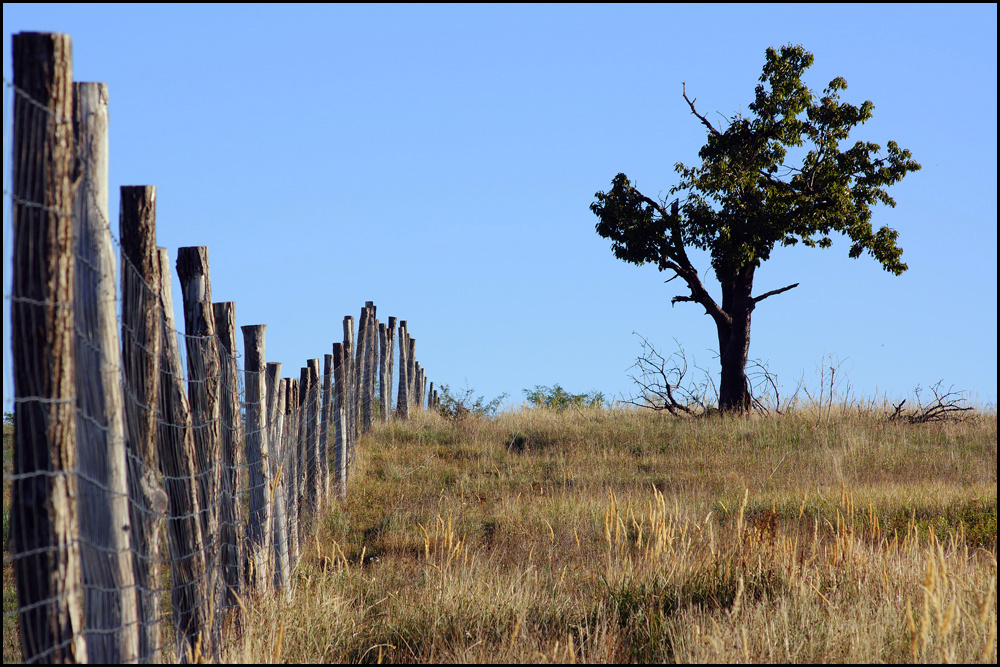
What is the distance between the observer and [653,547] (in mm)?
7910

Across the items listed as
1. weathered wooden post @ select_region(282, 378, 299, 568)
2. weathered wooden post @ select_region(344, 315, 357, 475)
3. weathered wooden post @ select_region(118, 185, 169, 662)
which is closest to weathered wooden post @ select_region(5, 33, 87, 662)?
weathered wooden post @ select_region(118, 185, 169, 662)

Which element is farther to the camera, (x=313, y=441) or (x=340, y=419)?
(x=340, y=419)

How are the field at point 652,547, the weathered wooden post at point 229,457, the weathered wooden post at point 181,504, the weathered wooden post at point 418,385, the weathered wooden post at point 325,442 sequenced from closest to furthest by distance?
the weathered wooden post at point 181,504
the field at point 652,547
the weathered wooden post at point 229,457
the weathered wooden post at point 325,442
the weathered wooden post at point 418,385

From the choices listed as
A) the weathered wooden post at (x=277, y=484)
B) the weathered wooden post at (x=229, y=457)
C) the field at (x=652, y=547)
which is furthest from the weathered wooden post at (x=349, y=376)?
the weathered wooden post at (x=229, y=457)

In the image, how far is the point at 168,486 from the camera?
15.4ft

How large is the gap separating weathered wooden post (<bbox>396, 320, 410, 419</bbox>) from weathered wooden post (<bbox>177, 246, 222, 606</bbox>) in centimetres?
1363

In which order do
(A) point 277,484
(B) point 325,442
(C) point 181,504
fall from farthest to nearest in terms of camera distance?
(B) point 325,442 < (A) point 277,484 < (C) point 181,504

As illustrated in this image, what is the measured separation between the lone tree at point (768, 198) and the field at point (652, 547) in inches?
137

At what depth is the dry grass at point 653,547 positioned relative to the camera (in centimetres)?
493

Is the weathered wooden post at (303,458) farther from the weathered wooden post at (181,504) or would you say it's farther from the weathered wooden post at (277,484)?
the weathered wooden post at (181,504)

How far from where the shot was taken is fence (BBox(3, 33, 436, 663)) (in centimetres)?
304

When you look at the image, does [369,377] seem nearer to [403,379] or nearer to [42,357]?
[403,379]

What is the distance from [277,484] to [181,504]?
72.1 inches

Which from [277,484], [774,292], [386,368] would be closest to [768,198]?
[774,292]
